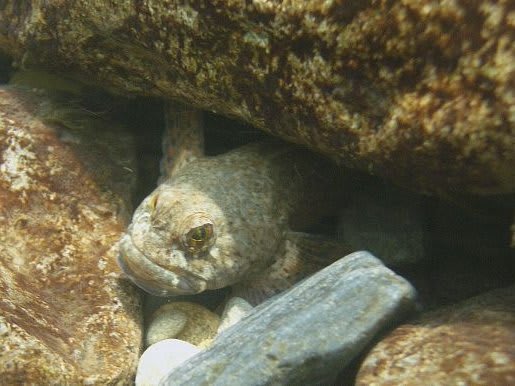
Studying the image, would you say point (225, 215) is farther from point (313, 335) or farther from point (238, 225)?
point (313, 335)

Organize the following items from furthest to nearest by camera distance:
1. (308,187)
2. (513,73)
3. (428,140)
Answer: (308,187), (428,140), (513,73)

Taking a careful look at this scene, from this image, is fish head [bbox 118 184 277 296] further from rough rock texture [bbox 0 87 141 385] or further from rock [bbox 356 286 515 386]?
rock [bbox 356 286 515 386]

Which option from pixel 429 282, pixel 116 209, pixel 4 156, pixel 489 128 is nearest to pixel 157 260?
pixel 116 209

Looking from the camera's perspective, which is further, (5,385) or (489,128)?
(5,385)

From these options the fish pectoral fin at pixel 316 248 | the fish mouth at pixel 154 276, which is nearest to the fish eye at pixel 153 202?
the fish mouth at pixel 154 276

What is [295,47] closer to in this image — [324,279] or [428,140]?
[428,140]

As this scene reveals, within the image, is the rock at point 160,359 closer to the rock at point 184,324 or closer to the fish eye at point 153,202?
the rock at point 184,324
